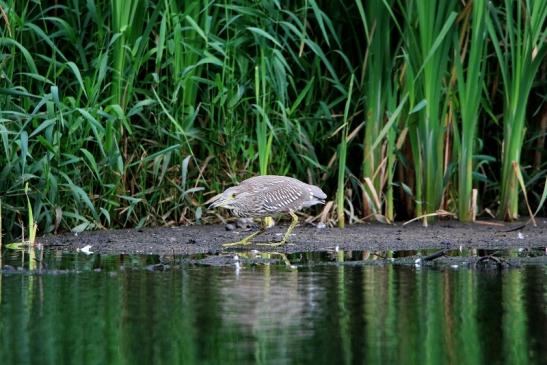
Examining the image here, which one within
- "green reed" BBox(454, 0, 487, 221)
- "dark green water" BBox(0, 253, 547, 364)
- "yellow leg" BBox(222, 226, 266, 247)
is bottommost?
"dark green water" BBox(0, 253, 547, 364)

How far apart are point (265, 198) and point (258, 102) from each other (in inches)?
47.8

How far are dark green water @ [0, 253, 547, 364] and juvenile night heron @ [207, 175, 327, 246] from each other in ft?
4.97

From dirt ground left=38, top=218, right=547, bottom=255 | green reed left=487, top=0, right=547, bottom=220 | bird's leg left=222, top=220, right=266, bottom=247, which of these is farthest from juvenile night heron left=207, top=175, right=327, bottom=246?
green reed left=487, top=0, right=547, bottom=220

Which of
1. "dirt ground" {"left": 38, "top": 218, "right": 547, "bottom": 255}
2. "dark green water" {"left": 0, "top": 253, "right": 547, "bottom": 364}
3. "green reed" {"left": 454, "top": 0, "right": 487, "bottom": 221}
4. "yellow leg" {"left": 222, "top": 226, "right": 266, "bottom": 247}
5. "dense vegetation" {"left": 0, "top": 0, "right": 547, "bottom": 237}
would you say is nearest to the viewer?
"dark green water" {"left": 0, "top": 253, "right": 547, "bottom": 364}

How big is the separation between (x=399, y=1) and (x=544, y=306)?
4.85 metres

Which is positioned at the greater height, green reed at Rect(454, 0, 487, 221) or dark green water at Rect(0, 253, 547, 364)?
green reed at Rect(454, 0, 487, 221)

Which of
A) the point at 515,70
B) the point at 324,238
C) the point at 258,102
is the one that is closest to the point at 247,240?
the point at 324,238

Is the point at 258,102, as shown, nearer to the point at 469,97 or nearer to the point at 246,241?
the point at 246,241

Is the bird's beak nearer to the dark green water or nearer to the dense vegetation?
the dense vegetation

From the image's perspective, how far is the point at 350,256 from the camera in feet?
30.5

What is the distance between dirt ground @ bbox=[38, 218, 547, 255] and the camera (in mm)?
9805

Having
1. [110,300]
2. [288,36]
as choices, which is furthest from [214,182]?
[110,300]

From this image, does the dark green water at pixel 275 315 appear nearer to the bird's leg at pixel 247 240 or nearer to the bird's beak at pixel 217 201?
the bird's leg at pixel 247 240

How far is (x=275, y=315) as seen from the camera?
262 inches
